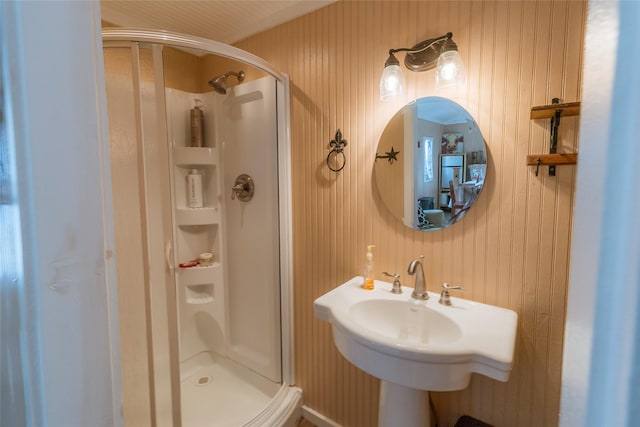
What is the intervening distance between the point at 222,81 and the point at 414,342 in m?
1.61

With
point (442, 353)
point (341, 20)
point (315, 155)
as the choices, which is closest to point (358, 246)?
point (315, 155)

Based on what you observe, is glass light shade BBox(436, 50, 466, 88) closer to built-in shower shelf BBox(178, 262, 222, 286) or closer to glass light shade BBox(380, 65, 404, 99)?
glass light shade BBox(380, 65, 404, 99)

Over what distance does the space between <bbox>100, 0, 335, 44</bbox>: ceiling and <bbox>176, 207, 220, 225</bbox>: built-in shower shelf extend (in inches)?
42.8

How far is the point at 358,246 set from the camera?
4.91 feet

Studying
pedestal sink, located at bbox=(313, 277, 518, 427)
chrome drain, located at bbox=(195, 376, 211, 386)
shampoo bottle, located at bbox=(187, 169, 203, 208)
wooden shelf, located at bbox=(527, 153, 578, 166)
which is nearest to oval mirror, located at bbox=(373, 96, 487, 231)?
wooden shelf, located at bbox=(527, 153, 578, 166)

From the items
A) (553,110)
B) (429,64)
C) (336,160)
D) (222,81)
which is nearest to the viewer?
(553,110)

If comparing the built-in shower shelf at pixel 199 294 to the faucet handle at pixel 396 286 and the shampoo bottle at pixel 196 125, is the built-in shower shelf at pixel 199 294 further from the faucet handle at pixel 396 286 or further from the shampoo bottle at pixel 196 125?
the faucet handle at pixel 396 286

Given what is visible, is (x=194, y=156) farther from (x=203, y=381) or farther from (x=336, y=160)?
(x=203, y=381)

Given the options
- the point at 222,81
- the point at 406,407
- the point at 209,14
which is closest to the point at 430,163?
the point at 406,407

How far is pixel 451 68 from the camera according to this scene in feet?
3.67

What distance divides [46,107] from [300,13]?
63.3 inches

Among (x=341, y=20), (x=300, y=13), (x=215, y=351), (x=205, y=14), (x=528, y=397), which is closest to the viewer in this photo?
(x=528, y=397)

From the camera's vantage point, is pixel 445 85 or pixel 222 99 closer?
pixel 445 85

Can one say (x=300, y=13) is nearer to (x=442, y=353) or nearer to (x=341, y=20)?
(x=341, y=20)
